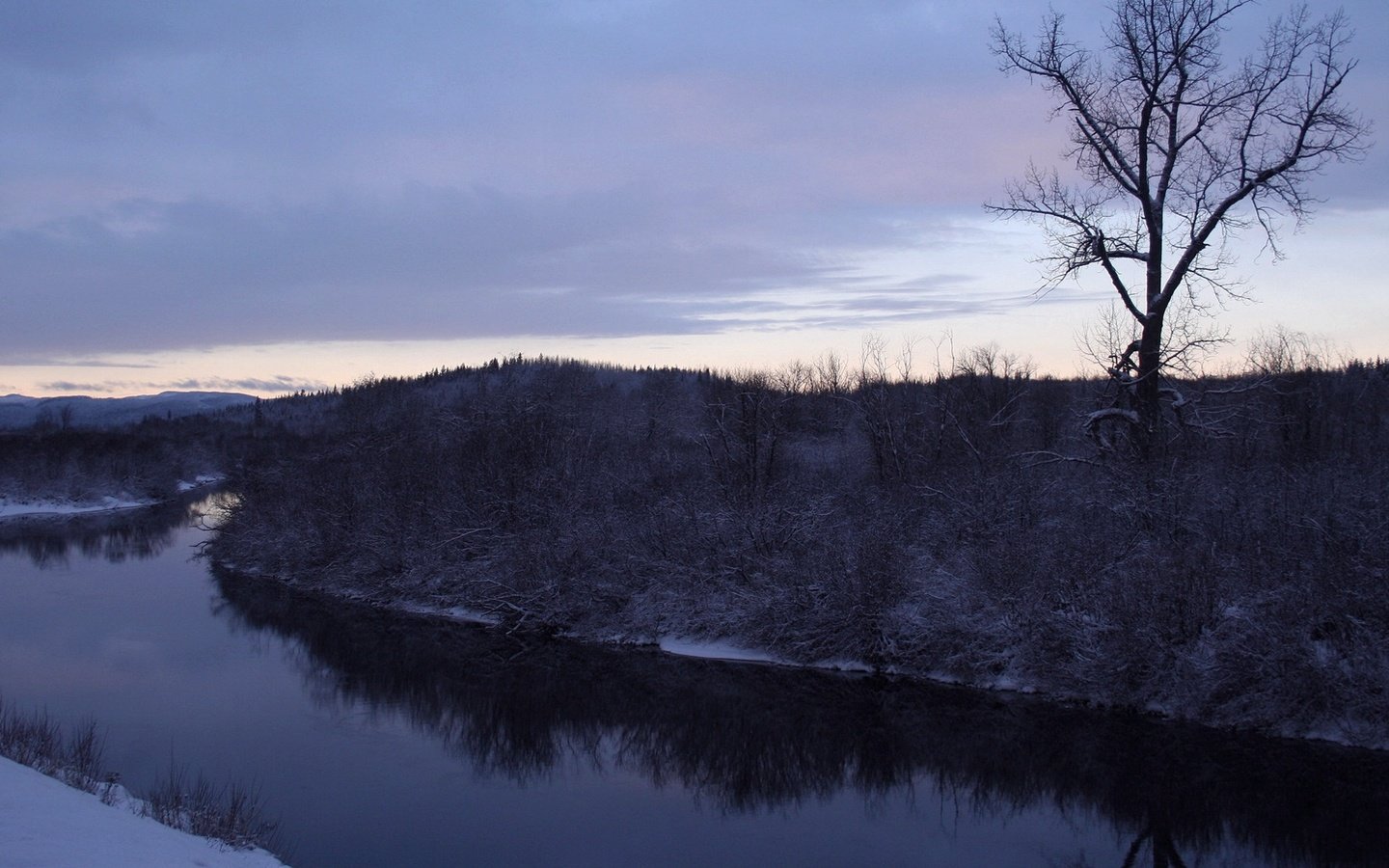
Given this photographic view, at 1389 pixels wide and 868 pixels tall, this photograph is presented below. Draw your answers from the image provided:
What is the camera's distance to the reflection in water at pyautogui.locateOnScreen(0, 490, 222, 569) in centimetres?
3566

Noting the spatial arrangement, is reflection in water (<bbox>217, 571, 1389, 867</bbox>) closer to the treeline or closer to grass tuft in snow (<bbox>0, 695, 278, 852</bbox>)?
the treeline

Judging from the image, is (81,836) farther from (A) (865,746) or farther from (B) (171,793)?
(A) (865,746)

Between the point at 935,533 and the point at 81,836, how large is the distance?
51.1ft

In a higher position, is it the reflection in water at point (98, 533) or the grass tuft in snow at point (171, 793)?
the grass tuft in snow at point (171, 793)

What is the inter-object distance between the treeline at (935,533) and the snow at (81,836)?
1157 cm

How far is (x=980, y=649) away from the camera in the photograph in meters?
16.0

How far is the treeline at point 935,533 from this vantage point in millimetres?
13414

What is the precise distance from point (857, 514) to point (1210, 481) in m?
6.98

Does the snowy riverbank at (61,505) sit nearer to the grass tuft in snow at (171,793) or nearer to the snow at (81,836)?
the grass tuft in snow at (171,793)

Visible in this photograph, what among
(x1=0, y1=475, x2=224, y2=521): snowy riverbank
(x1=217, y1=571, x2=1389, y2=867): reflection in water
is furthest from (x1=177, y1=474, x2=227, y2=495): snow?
(x1=217, y1=571, x2=1389, y2=867): reflection in water

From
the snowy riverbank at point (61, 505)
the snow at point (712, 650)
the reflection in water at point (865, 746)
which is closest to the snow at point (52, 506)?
the snowy riverbank at point (61, 505)

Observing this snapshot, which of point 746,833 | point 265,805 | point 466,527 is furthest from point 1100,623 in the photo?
point 466,527

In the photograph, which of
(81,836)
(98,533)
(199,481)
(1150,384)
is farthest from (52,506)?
(1150,384)

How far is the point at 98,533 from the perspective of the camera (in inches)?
1684
